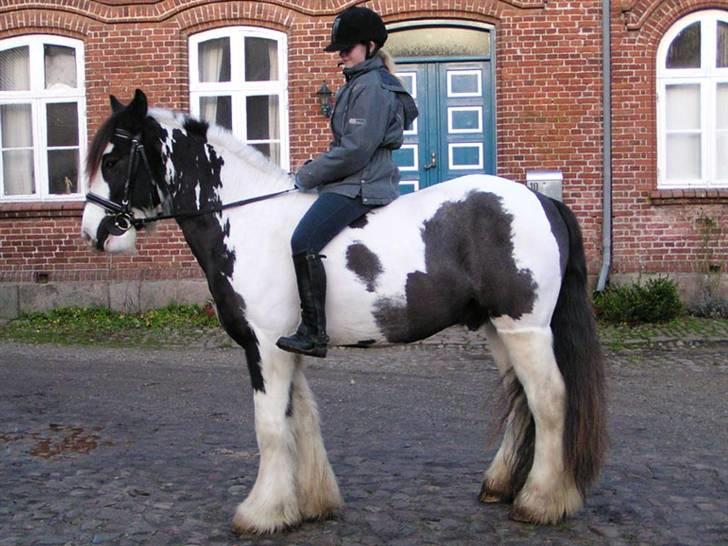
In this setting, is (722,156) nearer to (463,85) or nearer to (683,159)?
(683,159)

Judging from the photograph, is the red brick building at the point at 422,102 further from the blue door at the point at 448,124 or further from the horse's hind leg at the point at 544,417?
the horse's hind leg at the point at 544,417

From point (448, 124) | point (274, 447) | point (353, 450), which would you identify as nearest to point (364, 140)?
point (274, 447)

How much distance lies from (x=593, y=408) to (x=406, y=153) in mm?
9261

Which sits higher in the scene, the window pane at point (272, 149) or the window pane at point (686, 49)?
the window pane at point (686, 49)

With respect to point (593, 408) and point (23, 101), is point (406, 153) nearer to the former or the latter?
point (23, 101)

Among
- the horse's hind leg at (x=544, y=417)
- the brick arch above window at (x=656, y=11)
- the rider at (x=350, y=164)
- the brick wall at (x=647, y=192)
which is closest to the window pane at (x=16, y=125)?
the brick wall at (x=647, y=192)

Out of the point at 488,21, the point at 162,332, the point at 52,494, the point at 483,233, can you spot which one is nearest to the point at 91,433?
the point at 52,494

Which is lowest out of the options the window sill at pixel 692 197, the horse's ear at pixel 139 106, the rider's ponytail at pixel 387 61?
the window sill at pixel 692 197

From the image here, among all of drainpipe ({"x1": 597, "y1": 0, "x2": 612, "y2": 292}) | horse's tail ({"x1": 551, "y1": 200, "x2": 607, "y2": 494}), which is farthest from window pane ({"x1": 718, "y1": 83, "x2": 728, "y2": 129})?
horse's tail ({"x1": 551, "y1": 200, "x2": 607, "y2": 494})

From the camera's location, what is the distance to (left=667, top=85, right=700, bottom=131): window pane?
13.4 m

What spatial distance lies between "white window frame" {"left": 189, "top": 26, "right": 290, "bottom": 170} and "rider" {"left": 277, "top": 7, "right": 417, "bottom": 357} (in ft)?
28.7

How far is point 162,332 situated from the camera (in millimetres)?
12047

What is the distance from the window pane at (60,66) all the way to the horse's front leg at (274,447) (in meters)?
10.4

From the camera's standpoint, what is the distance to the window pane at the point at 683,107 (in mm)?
13398
